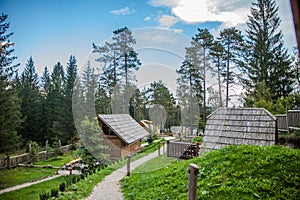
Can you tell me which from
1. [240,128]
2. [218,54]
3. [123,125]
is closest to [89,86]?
[123,125]

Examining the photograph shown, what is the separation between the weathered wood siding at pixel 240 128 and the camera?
4133 mm

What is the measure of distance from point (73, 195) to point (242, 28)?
10684 mm

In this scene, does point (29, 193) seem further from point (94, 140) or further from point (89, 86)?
point (89, 86)

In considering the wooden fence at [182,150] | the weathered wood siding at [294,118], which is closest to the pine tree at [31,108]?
the wooden fence at [182,150]

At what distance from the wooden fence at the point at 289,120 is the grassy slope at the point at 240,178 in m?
3.13

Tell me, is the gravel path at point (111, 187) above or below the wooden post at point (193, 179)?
below

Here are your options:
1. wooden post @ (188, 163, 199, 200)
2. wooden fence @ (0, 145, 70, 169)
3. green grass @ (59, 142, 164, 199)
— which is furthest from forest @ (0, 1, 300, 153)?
wooden post @ (188, 163, 199, 200)

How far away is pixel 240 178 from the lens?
2598mm

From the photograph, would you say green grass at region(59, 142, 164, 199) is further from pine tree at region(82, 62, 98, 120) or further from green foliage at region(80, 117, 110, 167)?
pine tree at region(82, 62, 98, 120)

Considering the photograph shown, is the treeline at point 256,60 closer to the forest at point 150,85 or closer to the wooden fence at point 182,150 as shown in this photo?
the forest at point 150,85

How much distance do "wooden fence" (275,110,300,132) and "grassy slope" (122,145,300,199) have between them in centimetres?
313

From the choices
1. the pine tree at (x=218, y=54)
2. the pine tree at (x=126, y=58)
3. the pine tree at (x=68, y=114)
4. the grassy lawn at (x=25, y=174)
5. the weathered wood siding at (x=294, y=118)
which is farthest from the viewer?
the pine tree at (x=68, y=114)

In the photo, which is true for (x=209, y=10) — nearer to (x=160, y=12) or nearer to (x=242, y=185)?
(x=160, y=12)

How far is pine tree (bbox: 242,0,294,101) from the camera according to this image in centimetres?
1086
